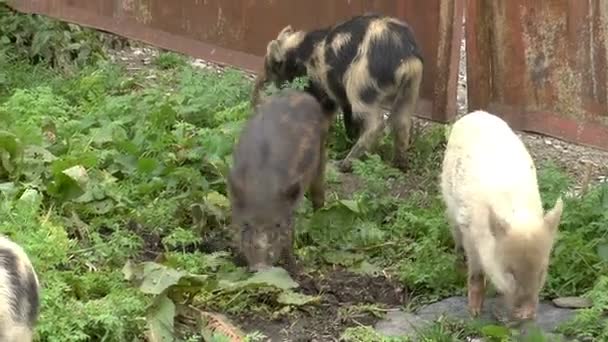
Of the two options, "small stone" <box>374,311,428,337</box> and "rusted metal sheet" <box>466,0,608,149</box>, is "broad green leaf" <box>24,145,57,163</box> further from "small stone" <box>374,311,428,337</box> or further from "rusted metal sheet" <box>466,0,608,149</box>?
"rusted metal sheet" <box>466,0,608,149</box>

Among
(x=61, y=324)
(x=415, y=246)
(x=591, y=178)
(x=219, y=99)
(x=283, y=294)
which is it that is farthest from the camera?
(x=219, y=99)

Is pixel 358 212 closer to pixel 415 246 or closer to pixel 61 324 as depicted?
pixel 415 246

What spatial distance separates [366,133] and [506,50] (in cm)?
109

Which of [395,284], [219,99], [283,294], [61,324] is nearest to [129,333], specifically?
[61,324]

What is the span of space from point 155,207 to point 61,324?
1939 mm

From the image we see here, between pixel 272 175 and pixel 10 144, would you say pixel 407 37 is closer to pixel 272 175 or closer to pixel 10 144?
pixel 272 175

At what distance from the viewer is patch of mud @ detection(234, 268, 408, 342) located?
6.67 m

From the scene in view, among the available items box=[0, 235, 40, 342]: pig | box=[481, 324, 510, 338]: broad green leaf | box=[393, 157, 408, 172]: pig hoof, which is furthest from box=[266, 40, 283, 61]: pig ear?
box=[0, 235, 40, 342]: pig

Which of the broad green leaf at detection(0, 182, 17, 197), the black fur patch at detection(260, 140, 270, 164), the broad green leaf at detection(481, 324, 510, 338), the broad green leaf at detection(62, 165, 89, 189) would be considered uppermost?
the black fur patch at detection(260, 140, 270, 164)

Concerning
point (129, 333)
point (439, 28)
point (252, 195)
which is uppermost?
Answer: point (439, 28)

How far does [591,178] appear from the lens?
8836 mm

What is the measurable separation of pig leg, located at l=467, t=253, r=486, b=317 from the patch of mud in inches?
17.1

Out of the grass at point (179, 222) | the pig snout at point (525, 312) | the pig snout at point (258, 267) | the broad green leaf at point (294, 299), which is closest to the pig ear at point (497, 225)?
the pig snout at point (525, 312)

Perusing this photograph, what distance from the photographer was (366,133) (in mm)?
9031
